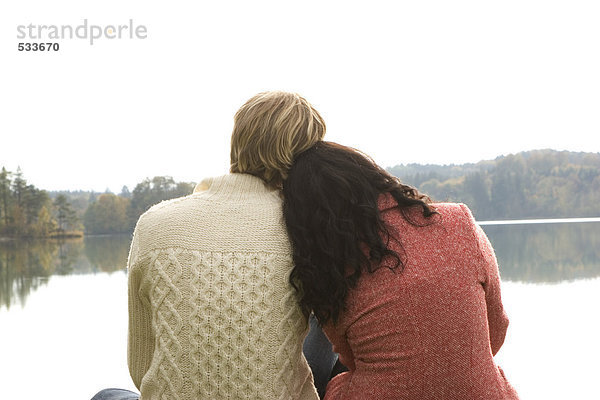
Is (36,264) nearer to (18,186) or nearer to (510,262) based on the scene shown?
(18,186)

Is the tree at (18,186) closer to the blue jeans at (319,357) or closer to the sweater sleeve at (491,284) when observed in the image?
the blue jeans at (319,357)

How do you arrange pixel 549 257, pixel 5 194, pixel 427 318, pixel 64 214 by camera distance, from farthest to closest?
1. pixel 64 214
2. pixel 5 194
3. pixel 549 257
4. pixel 427 318

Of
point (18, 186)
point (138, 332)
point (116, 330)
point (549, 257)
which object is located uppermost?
point (138, 332)

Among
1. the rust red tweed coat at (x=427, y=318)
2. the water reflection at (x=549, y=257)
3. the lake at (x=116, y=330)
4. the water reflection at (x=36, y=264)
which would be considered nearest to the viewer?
the rust red tweed coat at (x=427, y=318)

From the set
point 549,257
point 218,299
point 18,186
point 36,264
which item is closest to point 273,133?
point 218,299

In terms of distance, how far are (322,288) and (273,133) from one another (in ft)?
1.27

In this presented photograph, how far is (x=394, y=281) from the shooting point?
3.73 feet

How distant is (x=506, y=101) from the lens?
78.6 feet

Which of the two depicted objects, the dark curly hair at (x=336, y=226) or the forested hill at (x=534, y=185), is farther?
the forested hill at (x=534, y=185)

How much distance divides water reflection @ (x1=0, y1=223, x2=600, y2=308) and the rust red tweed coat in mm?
7321

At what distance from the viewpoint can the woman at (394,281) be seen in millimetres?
1135

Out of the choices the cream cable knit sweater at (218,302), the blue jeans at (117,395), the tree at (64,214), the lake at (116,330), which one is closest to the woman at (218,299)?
the cream cable knit sweater at (218,302)

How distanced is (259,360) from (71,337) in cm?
487

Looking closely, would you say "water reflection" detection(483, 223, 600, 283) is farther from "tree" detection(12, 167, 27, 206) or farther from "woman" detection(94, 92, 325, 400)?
"tree" detection(12, 167, 27, 206)
